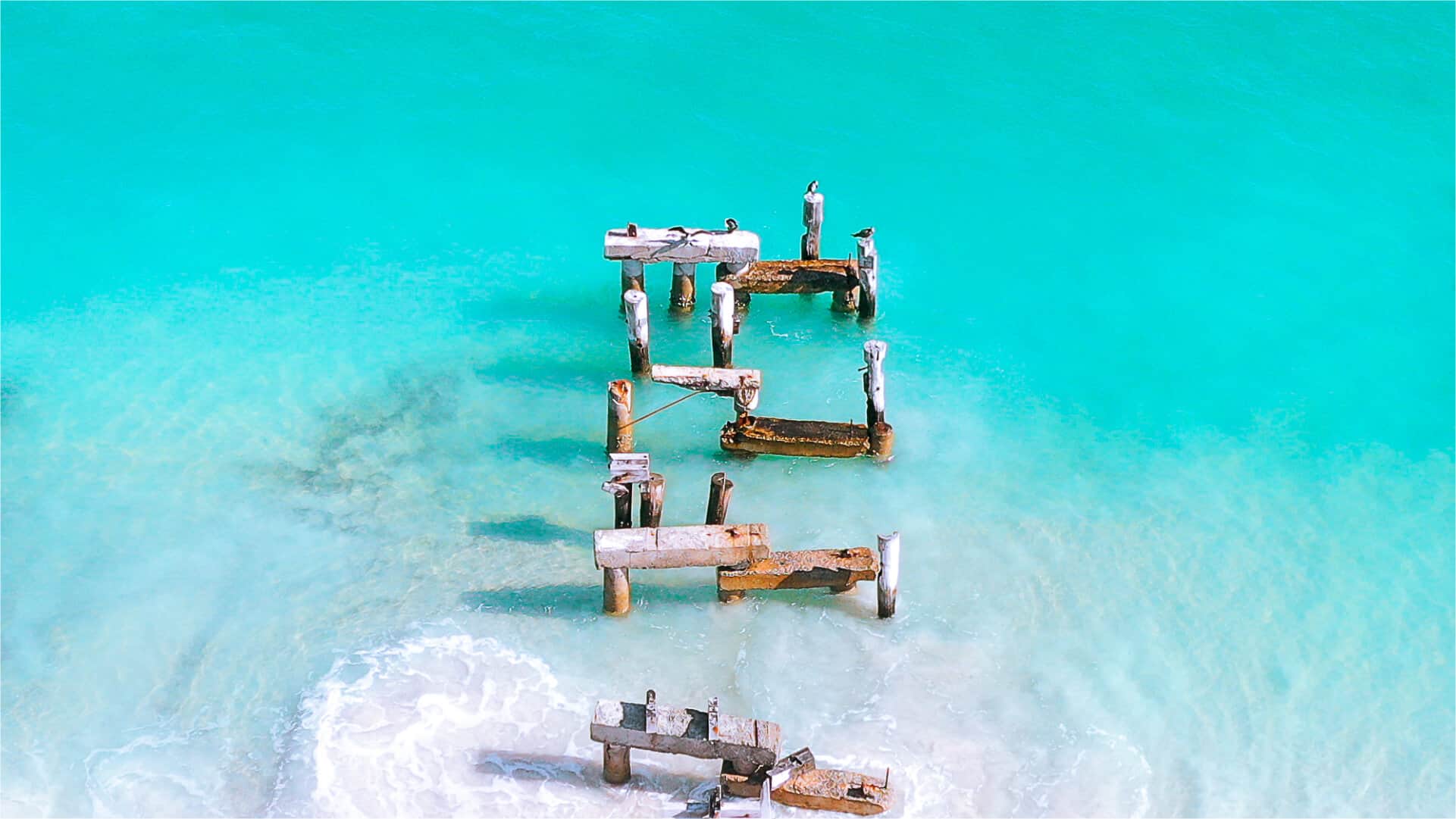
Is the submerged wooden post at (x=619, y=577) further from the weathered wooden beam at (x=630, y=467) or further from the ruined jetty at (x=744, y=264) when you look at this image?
the ruined jetty at (x=744, y=264)

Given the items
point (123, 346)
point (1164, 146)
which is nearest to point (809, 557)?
point (123, 346)

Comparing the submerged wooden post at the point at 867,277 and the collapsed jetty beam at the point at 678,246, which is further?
the submerged wooden post at the point at 867,277

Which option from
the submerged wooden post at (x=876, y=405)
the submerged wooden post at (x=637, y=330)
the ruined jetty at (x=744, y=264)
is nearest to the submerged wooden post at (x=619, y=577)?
the submerged wooden post at (x=637, y=330)

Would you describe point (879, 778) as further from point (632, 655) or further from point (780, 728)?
point (632, 655)

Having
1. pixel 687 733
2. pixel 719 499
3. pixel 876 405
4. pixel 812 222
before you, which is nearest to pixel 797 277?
pixel 812 222

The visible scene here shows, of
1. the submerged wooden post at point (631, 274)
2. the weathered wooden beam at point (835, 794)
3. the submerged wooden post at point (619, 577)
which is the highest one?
the submerged wooden post at point (631, 274)

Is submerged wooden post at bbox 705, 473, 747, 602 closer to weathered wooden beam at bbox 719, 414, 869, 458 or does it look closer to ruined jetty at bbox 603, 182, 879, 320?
weathered wooden beam at bbox 719, 414, 869, 458

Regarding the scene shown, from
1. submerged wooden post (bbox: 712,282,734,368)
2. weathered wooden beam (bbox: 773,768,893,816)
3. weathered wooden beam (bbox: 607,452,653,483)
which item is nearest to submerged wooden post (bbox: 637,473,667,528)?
weathered wooden beam (bbox: 607,452,653,483)
